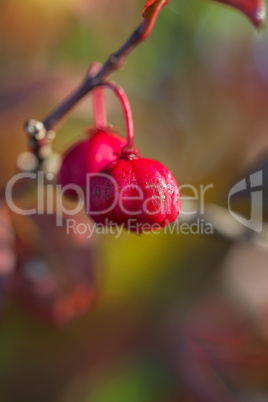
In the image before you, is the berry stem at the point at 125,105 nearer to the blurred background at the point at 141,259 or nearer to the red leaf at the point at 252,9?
the red leaf at the point at 252,9

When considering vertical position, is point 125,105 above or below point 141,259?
above

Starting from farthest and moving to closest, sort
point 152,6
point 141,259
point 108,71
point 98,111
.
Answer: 1. point 141,259
2. point 98,111
3. point 108,71
4. point 152,6

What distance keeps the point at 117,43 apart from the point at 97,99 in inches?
21.4

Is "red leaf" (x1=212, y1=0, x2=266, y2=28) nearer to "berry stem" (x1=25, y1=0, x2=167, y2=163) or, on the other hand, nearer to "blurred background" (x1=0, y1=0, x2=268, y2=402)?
"berry stem" (x1=25, y1=0, x2=167, y2=163)

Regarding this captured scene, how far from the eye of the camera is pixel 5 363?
81cm

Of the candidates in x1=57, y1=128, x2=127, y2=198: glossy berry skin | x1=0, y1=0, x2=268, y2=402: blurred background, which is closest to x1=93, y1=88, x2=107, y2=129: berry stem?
x1=57, y1=128, x2=127, y2=198: glossy berry skin

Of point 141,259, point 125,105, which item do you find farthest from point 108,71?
point 141,259

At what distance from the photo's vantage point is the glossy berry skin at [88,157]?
58 centimetres

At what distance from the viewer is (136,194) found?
0.48 metres

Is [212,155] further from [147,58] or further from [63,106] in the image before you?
[63,106]

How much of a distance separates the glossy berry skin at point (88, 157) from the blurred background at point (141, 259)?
0.55ft

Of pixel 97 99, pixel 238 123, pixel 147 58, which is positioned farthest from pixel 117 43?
pixel 97 99

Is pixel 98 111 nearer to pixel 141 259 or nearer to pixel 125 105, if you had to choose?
pixel 125 105

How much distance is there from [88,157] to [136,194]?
12cm
